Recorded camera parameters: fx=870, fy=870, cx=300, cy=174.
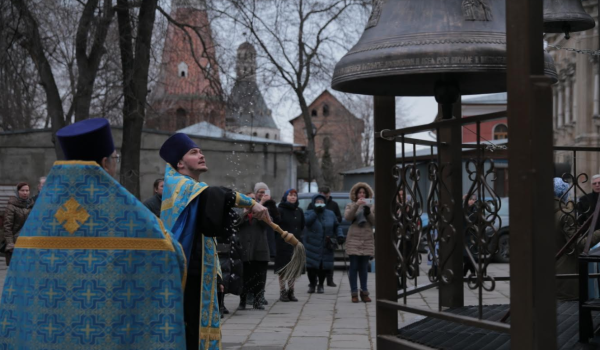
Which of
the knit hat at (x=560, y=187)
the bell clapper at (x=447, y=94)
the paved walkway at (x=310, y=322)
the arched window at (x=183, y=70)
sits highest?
the arched window at (x=183, y=70)

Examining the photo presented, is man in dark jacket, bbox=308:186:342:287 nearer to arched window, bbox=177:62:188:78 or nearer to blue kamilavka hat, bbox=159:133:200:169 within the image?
blue kamilavka hat, bbox=159:133:200:169

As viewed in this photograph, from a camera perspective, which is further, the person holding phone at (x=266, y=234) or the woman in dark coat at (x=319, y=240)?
the woman in dark coat at (x=319, y=240)

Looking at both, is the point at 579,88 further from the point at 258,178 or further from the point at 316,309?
the point at 316,309

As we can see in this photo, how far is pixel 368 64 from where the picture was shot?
13.7 feet

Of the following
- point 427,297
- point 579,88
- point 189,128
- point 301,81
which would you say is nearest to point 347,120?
point 189,128

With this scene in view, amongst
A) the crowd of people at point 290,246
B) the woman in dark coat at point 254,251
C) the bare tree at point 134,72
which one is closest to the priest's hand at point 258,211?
the crowd of people at point 290,246

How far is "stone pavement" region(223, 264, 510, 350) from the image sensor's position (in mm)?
8602

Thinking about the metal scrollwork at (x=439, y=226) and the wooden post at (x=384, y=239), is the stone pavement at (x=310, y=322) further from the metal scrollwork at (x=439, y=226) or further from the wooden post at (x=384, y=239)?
the metal scrollwork at (x=439, y=226)

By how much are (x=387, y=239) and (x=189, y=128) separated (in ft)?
161

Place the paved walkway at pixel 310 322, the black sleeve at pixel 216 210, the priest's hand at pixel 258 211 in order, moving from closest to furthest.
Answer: the priest's hand at pixel 258 211
the black sleeve at pixel 216 210
the paved walkway at pixel 310 322

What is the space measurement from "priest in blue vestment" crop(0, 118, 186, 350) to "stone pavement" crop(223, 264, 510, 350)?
274 cm

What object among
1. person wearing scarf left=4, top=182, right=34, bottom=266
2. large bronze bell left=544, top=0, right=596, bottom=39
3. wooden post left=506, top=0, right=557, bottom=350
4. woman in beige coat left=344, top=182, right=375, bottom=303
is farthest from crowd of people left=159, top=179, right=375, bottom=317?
wooden post left=506, top=0, right=557, bottom=350

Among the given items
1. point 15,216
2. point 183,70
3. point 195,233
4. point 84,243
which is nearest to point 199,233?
point 195,233

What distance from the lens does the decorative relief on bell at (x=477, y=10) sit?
13.6 ft
